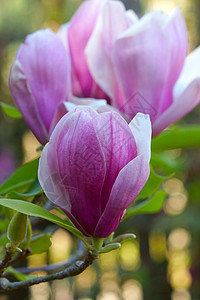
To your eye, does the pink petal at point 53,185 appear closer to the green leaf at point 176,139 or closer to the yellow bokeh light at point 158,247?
the green leaf at point 176,139

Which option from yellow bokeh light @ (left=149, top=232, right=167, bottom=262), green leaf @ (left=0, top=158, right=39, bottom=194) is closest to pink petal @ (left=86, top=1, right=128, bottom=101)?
green leaf @ (left=0, top=158, right=39, bottom=194)

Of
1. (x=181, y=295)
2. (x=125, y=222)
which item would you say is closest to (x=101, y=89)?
(x=125, y=222)

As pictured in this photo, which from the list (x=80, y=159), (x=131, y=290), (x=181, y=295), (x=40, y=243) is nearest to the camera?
(x=80, y=159)

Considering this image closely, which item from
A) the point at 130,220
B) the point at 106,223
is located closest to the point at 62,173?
the point at 106,223

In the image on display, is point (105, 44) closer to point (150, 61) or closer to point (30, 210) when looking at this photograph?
point (150, 61)

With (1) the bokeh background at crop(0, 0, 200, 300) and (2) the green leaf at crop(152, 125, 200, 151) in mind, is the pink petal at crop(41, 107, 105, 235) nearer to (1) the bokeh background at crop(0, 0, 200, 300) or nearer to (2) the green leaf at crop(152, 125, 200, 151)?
(2) the green leaf at crop(152, 125, 200, 151)

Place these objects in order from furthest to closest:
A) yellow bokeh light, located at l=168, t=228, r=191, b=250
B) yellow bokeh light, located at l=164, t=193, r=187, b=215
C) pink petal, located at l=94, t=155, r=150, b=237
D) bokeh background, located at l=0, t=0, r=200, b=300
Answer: yellow bokeh light, located at l=168, t=228, r=191, b=250 < yellow bokeh light, located at l=164, t=193, r=187, b=215 < bokeh background, located at l=0, t=0, r=200, b=300 < pink petal, located at l=94, t=155, r=150, b=237

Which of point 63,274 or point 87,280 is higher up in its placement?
point 63,274
